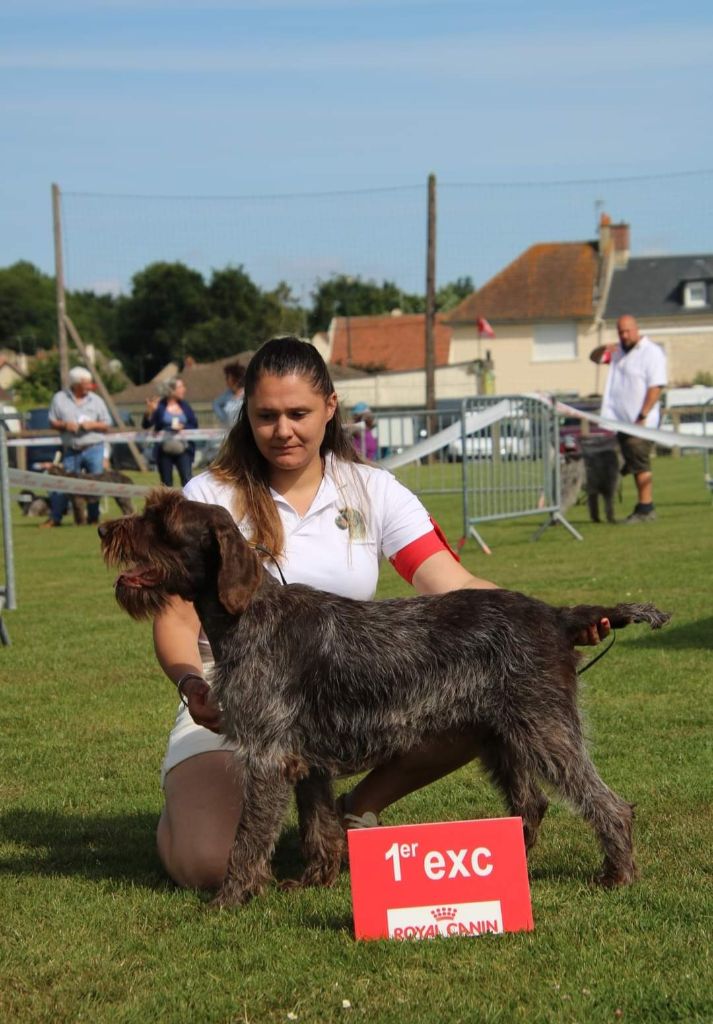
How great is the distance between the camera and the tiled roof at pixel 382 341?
2751 inches

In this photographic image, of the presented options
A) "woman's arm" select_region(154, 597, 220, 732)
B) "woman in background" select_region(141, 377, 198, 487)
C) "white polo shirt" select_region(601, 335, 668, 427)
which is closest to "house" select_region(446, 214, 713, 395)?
"woman in background" select_region(141, 377, 198, 487)

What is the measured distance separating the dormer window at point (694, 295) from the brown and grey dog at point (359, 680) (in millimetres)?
57724

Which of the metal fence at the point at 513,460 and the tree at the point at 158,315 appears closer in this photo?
the metal fence at the point at 513,460

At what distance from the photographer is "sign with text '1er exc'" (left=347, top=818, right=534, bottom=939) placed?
3.51 meters

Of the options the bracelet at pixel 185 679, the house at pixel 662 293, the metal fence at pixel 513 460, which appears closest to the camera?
the bracelet at pixel 185 679

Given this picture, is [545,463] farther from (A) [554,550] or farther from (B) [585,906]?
(B) [585,906]

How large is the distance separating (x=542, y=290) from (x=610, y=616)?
56.9 metres

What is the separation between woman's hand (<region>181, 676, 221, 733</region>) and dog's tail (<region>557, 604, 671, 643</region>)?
1092 millimetres

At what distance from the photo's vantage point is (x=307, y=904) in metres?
3.88

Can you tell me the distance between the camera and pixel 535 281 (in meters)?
60.1

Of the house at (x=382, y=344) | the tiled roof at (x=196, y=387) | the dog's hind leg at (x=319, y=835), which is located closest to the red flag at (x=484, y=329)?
the house at (x=382, y=344)

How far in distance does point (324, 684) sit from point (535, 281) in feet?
190

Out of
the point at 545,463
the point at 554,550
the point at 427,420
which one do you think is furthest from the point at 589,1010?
the point at 427,420

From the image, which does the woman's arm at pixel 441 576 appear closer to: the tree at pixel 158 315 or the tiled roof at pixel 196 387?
the tiled roof at pixel 196 387
